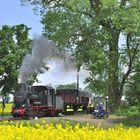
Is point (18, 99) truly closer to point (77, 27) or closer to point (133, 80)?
point (77, 27)

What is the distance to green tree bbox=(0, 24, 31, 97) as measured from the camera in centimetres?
6359

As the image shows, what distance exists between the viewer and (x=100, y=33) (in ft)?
168

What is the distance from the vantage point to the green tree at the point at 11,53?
63.6 meters

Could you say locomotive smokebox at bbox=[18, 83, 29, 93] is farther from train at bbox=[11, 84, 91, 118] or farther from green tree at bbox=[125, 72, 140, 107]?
green tree at bbox=[125, 72, 140, 107]

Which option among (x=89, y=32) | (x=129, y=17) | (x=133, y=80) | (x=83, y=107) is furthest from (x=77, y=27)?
(x=83, y=107)

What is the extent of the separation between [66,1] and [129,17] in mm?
6997

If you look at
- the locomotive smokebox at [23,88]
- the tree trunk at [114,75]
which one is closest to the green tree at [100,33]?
the tree trunk at [114,75]

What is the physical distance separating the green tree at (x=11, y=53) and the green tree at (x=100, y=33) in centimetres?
1115

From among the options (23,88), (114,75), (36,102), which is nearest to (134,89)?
(114,75)

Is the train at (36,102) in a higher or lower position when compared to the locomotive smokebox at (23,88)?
lower

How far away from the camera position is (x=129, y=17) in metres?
49.0

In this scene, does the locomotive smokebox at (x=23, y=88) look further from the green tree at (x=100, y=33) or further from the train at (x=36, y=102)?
the green tree at (x=100, y=33)

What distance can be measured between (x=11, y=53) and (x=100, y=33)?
17.8 m

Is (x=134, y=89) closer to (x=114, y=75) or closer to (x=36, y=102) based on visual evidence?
(x=114, y=75)
